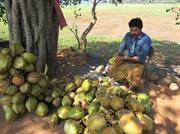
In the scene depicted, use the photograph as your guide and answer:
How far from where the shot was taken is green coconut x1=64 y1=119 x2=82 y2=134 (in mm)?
5055

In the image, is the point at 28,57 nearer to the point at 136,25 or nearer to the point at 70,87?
the point at 70,87

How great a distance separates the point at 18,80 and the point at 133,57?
1.89m

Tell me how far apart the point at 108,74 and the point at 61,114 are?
1456 mm

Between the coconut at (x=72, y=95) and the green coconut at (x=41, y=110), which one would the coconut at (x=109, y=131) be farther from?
the green coconut at (x=41, y=110)

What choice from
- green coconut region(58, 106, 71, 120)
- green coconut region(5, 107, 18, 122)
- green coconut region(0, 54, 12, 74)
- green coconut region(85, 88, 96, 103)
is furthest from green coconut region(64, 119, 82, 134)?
green coconut region(0, 54, 12, 74)

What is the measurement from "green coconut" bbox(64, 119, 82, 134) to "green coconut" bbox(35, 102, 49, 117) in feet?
1.54

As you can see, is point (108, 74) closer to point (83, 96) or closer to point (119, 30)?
point (83, 96)

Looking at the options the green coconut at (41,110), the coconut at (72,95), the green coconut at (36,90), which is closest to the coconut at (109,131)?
the coconut at (72,95)

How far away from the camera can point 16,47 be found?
220 inches

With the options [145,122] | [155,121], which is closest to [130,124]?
[145,122]

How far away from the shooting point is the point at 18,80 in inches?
214

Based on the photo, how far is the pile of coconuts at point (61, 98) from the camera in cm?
515

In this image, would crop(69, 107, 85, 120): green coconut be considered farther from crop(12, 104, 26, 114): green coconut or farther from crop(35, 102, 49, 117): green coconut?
crop(12, 104, 26, 114): green coconut

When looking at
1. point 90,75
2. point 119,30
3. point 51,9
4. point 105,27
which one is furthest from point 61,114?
point 105,27
